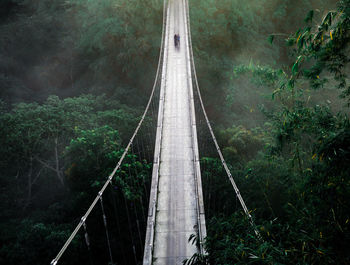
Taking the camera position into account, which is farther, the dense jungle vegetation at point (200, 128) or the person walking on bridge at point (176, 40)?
the person walking on bridge at point (176, 40)

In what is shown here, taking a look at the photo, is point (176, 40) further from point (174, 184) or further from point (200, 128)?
point (174, 184)

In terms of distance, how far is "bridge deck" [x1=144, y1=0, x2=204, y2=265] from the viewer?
494 cm

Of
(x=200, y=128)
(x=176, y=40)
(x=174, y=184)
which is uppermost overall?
(x=176, y=40)

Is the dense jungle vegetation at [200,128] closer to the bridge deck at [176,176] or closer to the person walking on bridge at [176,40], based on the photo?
the bridge deck at [176,176]

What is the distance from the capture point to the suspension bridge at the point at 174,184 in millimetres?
4730

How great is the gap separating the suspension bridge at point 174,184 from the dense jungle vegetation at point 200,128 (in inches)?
25.1

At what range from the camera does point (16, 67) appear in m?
17.4

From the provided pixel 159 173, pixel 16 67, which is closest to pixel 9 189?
pixel 159 173

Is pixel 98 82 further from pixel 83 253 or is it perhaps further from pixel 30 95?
pixel 83 253

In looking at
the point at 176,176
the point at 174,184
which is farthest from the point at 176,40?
the point at 174,184

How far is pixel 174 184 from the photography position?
6270mm

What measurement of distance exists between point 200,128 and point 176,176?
4.51 m

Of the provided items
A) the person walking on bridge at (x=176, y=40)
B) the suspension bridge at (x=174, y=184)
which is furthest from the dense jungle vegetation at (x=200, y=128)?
the person walking on bridge at (x=176, y=40)

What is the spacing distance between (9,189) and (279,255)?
38.0 feet
